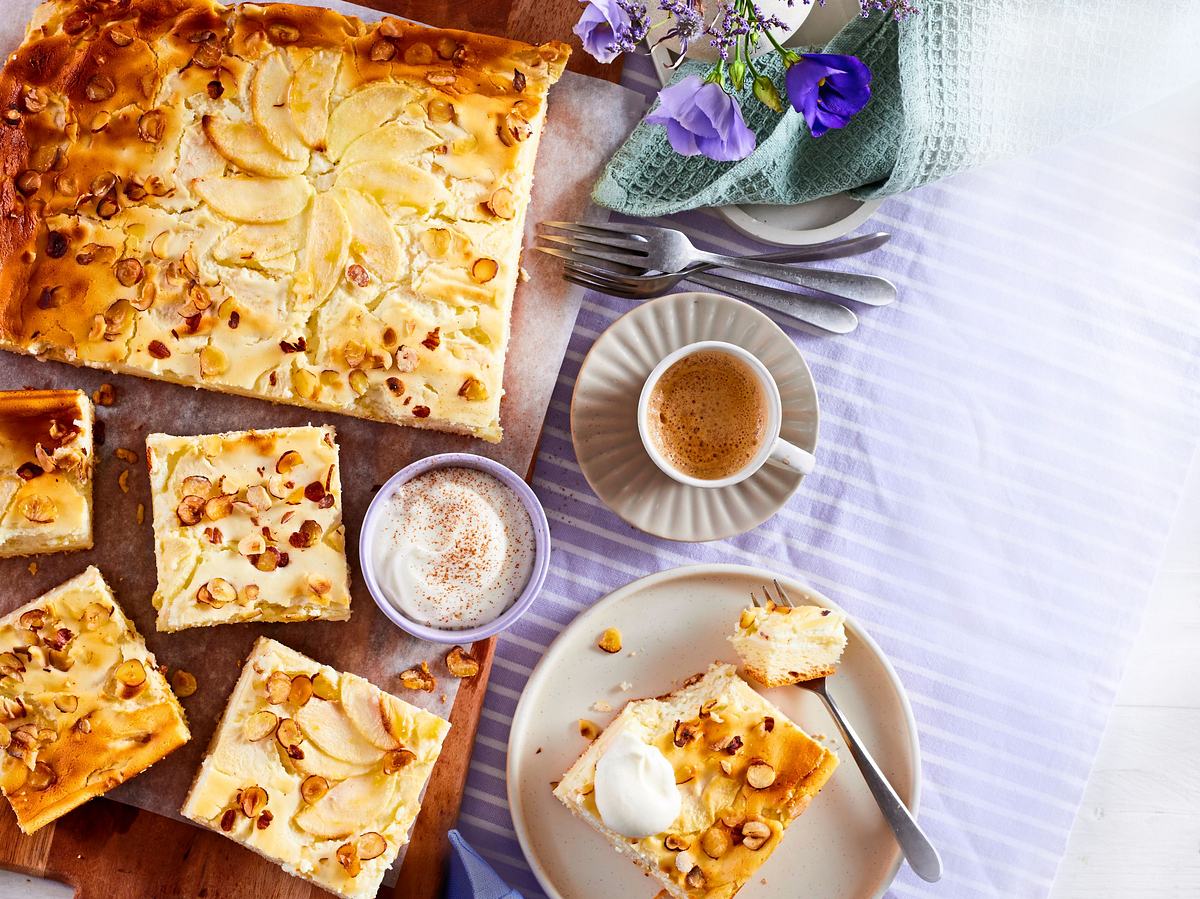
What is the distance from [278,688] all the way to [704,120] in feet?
6.25

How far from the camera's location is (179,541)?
280cm

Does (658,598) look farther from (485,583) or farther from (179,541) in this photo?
(179,541)

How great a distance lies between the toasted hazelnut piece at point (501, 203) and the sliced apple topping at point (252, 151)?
532 millimetres

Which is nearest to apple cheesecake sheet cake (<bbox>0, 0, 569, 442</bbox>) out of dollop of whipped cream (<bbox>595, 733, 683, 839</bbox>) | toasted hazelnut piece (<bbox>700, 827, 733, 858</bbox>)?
dollop of whipped cream (<bbox>595, 733, 683, 839</bbox>)

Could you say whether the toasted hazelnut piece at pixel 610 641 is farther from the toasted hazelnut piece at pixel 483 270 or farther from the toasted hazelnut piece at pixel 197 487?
the toasted hazelnut piece at pixel 197 487

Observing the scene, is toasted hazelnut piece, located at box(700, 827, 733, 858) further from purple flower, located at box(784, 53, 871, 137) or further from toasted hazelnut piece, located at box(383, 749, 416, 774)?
purple flower, located at box(784, 53, 871, 137)

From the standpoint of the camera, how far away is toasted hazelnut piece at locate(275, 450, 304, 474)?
2795 mm

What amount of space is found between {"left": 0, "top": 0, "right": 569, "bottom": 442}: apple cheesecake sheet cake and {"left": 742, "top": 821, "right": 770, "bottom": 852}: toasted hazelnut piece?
4.41 feet

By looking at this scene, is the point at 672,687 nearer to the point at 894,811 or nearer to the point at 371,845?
the point at 894,811

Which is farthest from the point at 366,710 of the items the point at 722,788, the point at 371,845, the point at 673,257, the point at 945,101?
the point at 945,101

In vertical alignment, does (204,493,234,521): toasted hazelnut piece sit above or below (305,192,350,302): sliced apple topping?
below

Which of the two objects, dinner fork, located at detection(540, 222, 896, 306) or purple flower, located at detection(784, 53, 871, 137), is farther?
dinner fork, located at detection(540, 222, 896, 306)

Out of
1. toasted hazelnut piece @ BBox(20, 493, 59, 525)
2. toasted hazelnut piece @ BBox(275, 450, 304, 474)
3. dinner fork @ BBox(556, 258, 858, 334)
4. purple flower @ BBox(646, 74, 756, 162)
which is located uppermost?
purple flower @ BBox(646, 74, 756, 162)

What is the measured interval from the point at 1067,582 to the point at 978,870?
92 centimetres
